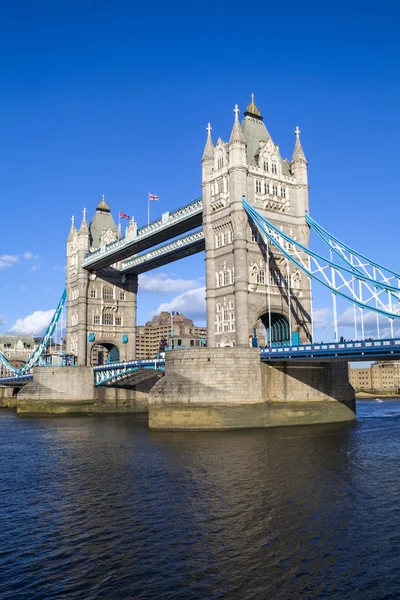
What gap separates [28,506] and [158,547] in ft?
25.7

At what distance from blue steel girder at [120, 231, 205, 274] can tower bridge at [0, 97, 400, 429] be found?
0.22m

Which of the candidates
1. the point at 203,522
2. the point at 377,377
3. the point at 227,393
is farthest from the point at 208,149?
the point at 377,377

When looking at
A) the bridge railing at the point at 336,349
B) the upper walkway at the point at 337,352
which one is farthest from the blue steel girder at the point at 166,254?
the bridge railing at the point at 336,349

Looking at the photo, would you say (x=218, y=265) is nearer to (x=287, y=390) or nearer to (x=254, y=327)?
(x=254, y=327)

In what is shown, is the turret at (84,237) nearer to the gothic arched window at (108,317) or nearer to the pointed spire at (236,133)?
the gothic arched window at (108,317)

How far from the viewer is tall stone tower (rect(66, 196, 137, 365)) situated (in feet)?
260

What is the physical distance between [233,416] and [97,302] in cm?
4204

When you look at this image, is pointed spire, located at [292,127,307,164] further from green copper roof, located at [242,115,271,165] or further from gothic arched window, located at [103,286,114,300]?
gothic arched window, located at [103,286,114,300]

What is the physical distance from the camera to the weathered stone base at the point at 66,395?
70125 millimetres

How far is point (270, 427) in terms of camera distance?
44375 millimetres

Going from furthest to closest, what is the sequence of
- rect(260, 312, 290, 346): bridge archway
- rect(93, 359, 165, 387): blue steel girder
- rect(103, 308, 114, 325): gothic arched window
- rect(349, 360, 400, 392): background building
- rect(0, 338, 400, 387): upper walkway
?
1. rect(349, 360, 400, 392): background building
2. rect(103, 308, 114, 325): gothic arched window
3. rect(93, 359, 165, 387): blue steel girder
4. rect(260, 312, 290, 346): bridge archway
5. rect(0, 338, 400, 387): upper walkway

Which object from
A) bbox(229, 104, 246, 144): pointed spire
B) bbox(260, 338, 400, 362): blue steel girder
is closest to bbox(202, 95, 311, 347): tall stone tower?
bbox(229, 104, 246, 144): pointed spire

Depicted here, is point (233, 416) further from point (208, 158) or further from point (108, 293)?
point (108, 293)

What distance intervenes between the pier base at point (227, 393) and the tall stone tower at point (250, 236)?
18.3ft
